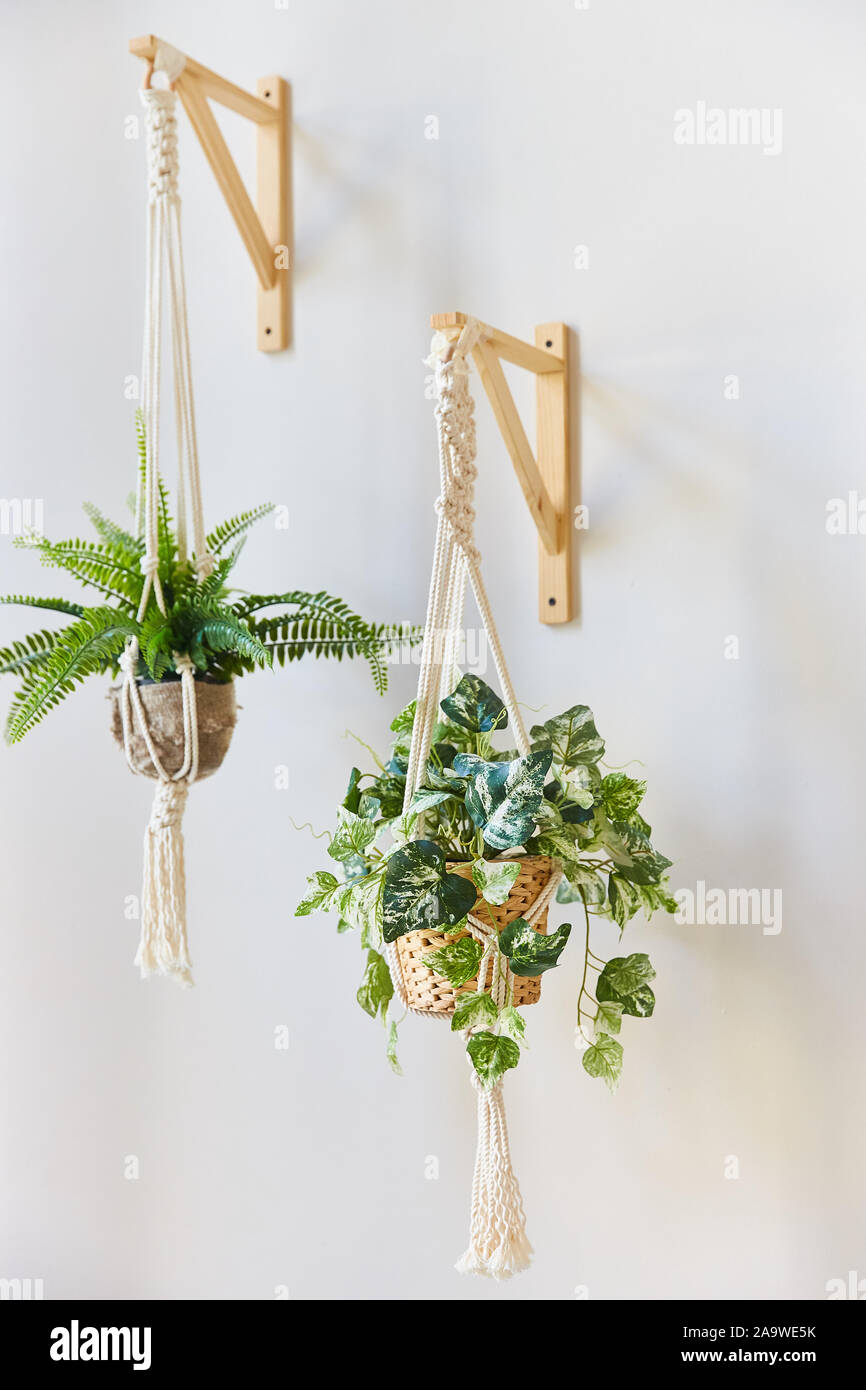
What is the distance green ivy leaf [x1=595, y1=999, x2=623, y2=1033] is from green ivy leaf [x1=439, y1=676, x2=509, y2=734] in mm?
286

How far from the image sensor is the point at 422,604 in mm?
1508

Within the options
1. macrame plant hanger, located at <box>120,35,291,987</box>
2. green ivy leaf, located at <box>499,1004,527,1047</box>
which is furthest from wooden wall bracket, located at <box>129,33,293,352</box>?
green ivy leaf, located at <box>499,1004,527,1047</box>

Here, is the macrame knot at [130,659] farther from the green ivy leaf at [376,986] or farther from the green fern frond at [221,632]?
the green ivy leaf at [376,986]

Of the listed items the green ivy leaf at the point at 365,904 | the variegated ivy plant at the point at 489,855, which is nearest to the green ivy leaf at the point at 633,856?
the variegated ivy plant at the point at 489,855

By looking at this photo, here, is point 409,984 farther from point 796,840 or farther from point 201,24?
point 201,24

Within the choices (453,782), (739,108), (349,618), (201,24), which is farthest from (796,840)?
(201,24)

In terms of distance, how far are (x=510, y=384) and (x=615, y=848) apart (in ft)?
1.88

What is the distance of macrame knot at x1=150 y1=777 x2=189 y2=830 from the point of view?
1333 millimetres

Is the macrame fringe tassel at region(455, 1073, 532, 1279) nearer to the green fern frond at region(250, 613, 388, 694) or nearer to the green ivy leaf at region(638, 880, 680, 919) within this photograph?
the green ivy leaf at region(638, 880, 680, 919)

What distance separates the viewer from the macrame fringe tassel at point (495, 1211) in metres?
1.15

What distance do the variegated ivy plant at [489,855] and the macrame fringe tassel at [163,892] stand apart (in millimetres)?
170

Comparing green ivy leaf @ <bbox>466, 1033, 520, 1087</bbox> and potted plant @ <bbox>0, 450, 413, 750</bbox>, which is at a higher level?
potted plant @ <bbox>0, 450, 413, 750</bbox>

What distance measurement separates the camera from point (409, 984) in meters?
1.17

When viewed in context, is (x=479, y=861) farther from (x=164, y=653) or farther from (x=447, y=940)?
(x=164, y=653)
